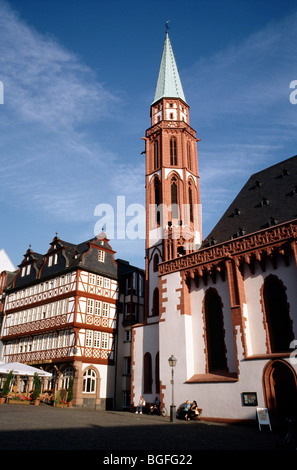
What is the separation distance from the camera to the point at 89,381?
3222 cm

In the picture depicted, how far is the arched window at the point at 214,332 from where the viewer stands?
21156 millimetres

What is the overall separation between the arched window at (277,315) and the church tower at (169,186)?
909 centimetres

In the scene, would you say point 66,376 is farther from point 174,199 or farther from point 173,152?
point 173,152

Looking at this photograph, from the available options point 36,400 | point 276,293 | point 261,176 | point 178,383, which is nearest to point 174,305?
point 178,383

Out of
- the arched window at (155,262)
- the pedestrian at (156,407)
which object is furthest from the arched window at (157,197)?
the pedestrian at (156,407)

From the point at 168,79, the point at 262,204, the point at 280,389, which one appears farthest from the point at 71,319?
the point at 168,79

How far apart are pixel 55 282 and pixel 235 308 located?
2130 centimetres

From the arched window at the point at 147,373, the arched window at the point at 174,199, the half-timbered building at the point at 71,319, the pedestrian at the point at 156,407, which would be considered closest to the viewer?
the pedestrian at the point at 156,407

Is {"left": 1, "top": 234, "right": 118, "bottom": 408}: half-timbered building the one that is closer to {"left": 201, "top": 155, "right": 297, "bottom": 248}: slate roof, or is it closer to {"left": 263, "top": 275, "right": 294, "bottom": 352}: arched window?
{"left": 201, "top": 155, "right": 297, "bottom": 248}: slate roof

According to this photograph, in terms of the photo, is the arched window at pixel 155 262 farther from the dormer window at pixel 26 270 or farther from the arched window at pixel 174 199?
the dormer window at pixel 26 270

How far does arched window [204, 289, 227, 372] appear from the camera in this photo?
2116 centimetres

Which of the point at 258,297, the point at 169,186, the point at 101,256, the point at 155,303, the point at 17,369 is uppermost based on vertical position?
the point at 169,186

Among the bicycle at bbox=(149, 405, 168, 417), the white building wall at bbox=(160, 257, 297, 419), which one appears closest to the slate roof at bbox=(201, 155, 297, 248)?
the white building wall at bbox=(160, 257, 297, 419)

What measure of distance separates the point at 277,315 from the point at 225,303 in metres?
3.13
